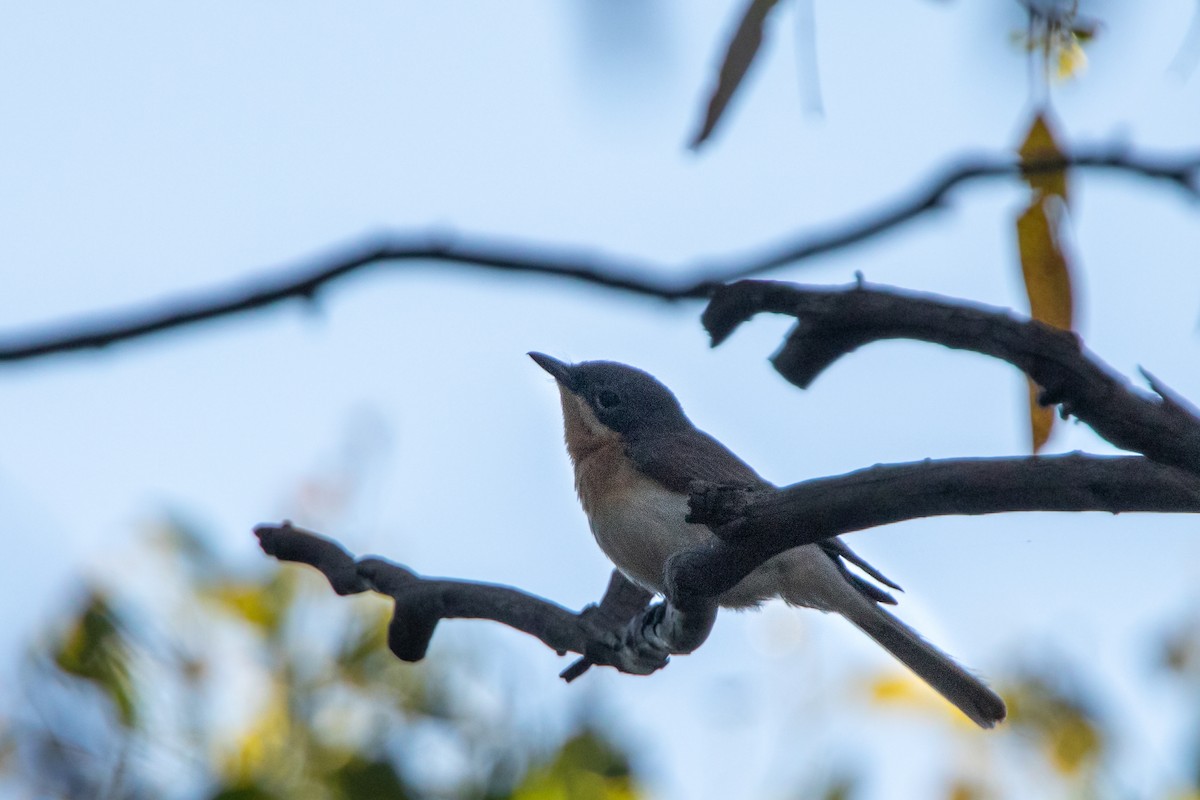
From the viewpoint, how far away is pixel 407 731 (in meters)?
5.47

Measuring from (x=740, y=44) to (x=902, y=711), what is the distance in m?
5.46

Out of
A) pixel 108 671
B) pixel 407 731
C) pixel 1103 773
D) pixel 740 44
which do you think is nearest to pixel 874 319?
pixel 740 44

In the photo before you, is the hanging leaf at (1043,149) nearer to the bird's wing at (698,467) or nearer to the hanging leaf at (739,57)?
the hanging leaf at (739,57)

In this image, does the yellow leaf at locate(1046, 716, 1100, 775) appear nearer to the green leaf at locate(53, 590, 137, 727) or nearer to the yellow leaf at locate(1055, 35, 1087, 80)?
the yellow leaf at locate(1055, 35, 1087, 80)

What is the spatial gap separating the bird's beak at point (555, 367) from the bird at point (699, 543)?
25.9 inches

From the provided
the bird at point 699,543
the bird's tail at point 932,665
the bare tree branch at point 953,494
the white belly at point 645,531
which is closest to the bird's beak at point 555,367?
the bird at point 699,543

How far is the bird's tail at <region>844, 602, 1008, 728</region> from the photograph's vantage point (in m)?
5.04

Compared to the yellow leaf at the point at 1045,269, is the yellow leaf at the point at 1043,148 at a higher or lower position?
higher

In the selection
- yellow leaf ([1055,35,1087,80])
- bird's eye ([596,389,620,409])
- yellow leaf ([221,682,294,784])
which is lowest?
yellow leaf ([221,682,294,784])

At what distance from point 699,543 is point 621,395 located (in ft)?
6.73

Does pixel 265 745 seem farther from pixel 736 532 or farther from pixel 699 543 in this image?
pixel 736 532

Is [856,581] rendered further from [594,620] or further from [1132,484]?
[1132,484]

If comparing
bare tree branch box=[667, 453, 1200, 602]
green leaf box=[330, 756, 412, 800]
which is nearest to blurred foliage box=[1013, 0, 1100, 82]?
bare tree branch box=[667, 453, 1200, 602]

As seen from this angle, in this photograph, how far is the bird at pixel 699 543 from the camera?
5070 millimetres
